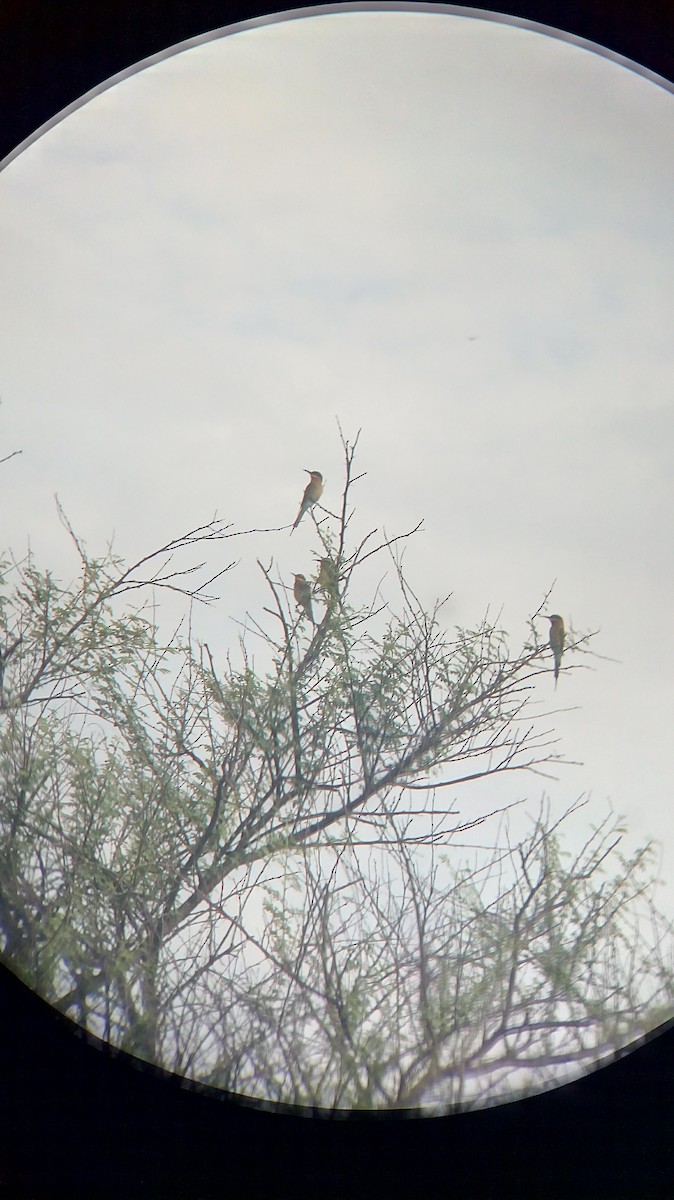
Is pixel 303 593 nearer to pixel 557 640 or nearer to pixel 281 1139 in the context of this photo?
pixel 557 640

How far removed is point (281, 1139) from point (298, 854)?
0.27 meters

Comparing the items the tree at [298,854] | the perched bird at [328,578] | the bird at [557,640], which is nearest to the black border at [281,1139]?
the tree at [298,854]

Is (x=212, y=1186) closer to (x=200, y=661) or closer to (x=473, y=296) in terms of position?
(x=200, y=661)

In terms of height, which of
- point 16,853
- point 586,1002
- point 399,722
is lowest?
point 586,1002

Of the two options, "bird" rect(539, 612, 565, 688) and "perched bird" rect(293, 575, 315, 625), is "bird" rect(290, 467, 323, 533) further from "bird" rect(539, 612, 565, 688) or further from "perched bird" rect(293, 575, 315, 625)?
"bird" rect(539, 612, 565, 688)

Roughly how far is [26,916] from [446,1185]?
498mm

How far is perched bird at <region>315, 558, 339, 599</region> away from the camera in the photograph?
0.89 m

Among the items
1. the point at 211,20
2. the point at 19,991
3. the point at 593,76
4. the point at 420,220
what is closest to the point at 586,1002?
the point at 19,991

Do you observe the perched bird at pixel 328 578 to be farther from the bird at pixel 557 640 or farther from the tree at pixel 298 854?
the bird at pixel 557 640

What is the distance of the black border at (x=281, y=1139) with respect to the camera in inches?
30.6

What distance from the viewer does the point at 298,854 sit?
845mm

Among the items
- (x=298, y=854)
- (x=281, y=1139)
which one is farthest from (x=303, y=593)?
(x=281, y=1139)

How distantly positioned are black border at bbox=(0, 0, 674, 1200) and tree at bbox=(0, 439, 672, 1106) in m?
0.03

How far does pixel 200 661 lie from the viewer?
2.86 feet
